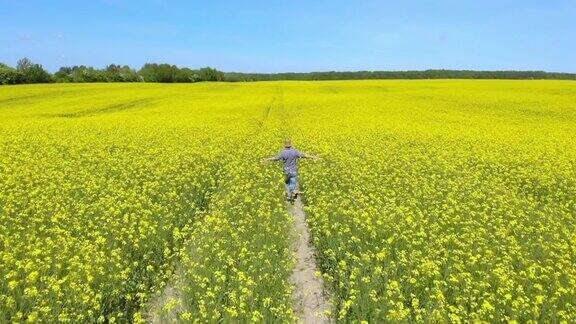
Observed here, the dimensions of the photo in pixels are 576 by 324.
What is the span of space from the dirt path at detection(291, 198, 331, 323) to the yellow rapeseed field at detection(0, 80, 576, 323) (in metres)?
0.27

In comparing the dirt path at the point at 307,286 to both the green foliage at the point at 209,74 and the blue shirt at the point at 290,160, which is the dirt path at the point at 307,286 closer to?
the blue shirt at the point at 290,160

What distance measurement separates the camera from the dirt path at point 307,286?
309 inches

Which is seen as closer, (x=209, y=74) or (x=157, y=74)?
(x=157, y=74)

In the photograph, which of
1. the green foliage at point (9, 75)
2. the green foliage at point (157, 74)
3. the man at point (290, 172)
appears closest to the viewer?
the man at point (290, 172)

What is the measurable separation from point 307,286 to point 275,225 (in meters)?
1.98

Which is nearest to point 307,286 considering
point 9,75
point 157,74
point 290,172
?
point 290,172

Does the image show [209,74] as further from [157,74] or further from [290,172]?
[290,172]

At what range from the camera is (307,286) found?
904cm

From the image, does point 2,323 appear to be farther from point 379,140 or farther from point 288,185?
point 379,140

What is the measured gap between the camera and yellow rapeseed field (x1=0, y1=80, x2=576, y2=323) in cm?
731

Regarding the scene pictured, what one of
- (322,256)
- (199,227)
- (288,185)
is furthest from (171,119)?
(322,256)

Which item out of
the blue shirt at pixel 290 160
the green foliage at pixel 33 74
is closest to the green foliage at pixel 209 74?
the green foliage at pixel 33 74

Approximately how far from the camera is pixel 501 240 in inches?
391

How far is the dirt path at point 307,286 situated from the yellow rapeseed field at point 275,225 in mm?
272
